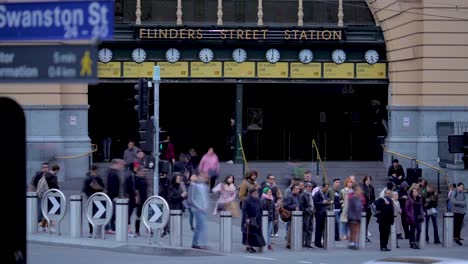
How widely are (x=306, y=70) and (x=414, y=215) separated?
13.3 m

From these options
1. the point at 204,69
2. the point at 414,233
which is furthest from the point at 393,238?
the point at 204,69

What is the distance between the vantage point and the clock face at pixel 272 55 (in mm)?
35719


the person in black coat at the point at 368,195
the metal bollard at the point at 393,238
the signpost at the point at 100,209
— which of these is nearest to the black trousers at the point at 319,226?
the metal bollard at the point at 393,238

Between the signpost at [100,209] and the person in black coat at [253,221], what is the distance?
2.82 metres

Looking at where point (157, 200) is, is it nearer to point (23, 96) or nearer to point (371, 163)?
point (23, 96)

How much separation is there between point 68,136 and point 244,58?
22.9 ft

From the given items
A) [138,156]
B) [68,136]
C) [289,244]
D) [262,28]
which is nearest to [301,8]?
[262,28]

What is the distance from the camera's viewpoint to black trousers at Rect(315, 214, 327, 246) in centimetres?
2219

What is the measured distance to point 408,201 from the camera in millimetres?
23516

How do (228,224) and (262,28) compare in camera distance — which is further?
(262,28)

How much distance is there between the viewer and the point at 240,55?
35.6 meters

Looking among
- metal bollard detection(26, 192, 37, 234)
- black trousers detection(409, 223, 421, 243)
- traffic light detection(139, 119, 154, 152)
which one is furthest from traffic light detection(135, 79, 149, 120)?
black trousers detection(409, 223, 421, 243)

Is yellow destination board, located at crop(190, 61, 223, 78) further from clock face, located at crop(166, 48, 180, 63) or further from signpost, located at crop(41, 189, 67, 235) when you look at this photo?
signpost, located at crop(41, 189, 67, 235)

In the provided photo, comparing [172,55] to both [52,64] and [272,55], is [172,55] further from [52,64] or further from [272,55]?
[52,64]
